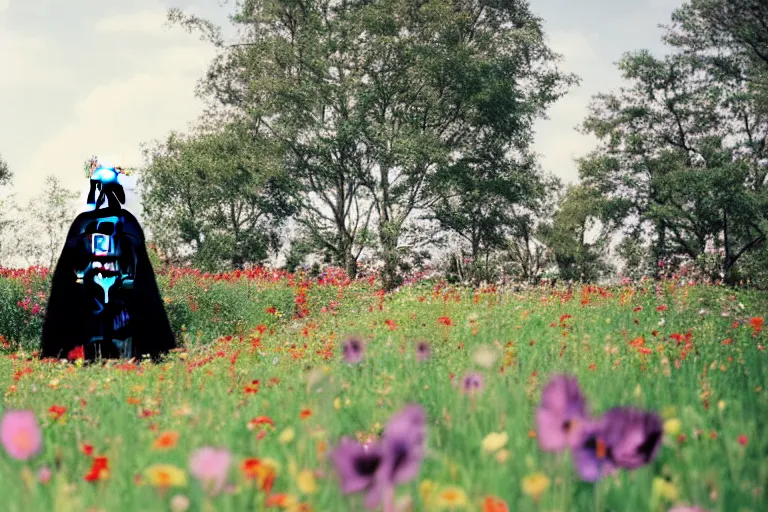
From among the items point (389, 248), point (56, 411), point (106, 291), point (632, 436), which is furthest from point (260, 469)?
point (389, 248)

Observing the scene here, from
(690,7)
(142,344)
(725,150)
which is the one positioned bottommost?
(142,344)

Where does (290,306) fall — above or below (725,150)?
below

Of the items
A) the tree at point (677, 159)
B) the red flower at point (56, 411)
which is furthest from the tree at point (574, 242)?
the red flower at point (56, 411)

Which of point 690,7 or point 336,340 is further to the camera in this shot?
point 690,7

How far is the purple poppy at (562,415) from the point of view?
1304 mm

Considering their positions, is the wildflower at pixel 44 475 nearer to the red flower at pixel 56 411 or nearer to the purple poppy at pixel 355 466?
the purple poppy at pixel 355 466

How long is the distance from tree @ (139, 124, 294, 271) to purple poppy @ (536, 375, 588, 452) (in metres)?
21.2

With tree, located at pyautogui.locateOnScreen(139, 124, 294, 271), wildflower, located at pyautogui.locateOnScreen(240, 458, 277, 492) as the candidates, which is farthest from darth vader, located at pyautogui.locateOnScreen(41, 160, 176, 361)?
tree, located at pyautogui.locateOnScreen(139, 124, 294, 271)

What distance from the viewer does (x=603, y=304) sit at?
358 inches

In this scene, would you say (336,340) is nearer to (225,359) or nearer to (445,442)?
(225,359)

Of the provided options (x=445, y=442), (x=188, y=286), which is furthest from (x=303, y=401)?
(x=188, y=286)

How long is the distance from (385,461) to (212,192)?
21974 mm

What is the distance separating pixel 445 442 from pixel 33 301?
459 inches

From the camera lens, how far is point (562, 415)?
131 cm
